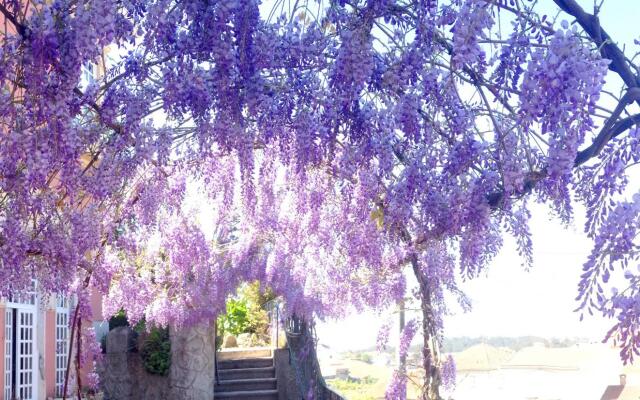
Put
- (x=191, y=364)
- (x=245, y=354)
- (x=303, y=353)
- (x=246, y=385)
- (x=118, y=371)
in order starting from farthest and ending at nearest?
1. (x=245, y=354)
2. (x=118, y=371)
3. (x=246, y=385)
4. (x=191, y=364)
5. (x=303, y=353)

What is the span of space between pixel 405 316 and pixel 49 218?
119 inches

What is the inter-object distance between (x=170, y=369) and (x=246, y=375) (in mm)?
1242

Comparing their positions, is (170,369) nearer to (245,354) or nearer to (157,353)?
(157,353)

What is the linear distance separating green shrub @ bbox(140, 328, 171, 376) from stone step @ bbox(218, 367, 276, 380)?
78cm

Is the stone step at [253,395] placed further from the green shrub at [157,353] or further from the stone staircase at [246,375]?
the green shrub at [157,353]

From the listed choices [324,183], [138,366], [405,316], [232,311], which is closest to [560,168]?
[324,183]

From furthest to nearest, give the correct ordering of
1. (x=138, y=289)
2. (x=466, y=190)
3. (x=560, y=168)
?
(x=138, y=289)
(x=466, y=190)
(x=560, y=168)

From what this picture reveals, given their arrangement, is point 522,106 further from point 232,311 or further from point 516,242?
point 232,311

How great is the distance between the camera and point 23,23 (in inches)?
116

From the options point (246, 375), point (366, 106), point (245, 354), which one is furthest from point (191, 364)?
point (366, 106)

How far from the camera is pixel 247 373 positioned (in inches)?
468

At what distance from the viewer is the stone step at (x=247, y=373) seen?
11.7 meters

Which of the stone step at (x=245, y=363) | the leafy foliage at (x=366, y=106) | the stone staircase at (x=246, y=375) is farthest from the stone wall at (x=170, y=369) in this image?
the leafy foliage at (x=366, y=106)

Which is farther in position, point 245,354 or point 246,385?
point 245,354
